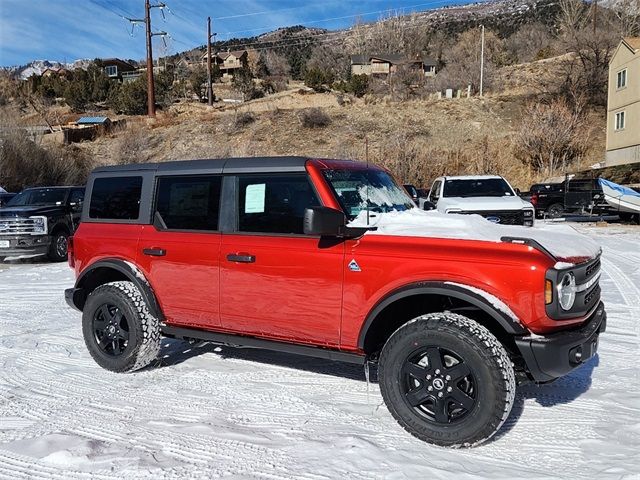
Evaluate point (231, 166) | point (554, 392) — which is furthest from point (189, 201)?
point (554, 392)

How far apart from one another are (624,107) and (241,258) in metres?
40.8

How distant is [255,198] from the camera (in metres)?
4.62

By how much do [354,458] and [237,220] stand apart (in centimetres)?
210

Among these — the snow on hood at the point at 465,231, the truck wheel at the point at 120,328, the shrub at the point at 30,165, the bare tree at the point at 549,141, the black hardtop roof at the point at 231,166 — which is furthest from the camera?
the bare tree at the point at 549,141

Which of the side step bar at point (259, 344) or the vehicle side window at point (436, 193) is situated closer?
the side step bar at point (259, 344)

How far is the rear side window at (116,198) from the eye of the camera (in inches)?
208

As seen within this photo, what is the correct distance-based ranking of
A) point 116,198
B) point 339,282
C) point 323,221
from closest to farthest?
point 323,221 → point 339,282 → point 116,198

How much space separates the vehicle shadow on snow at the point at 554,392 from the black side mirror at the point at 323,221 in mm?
1936

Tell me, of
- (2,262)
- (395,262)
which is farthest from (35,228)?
(395,262)

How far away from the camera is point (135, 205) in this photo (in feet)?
17.3

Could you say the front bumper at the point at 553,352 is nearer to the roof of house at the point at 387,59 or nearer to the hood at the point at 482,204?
the hood at the point at 482,204

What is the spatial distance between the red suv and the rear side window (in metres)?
0.02

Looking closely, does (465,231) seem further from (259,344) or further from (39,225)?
(39,225)

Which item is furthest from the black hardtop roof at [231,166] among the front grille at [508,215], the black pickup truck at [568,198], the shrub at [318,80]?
the shrub at [318,80]
